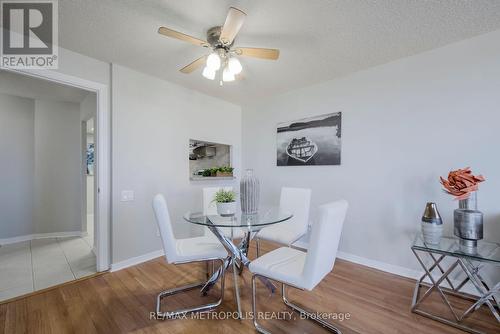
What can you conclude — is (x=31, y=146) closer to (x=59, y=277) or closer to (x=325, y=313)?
(x=59, y=277)

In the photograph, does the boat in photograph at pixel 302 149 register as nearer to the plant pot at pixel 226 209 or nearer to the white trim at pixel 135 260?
the plant pot at pixel 226 209

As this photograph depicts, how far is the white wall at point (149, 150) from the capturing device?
2.58m

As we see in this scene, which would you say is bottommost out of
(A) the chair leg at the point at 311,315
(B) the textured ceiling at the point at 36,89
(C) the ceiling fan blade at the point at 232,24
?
(A) the chair leg at the point at 311,315

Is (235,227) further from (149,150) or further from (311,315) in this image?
(149,150)

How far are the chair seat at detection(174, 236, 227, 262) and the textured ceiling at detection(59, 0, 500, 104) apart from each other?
1.92 m

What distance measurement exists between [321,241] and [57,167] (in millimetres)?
4543

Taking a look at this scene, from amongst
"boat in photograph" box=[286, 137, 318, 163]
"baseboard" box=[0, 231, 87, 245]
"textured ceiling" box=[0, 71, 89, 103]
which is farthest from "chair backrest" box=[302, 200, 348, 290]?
"baseboard" box=[0, 231, 87, 245]

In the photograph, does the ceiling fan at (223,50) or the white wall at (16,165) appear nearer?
the ceiling fan at (223,50)

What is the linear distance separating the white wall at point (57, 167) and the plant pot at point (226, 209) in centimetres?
334

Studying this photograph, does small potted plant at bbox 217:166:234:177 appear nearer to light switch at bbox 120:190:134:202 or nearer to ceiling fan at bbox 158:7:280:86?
light switch at bbox 120:190:134:202

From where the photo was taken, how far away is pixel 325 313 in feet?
5.77

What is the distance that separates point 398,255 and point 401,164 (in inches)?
39.6

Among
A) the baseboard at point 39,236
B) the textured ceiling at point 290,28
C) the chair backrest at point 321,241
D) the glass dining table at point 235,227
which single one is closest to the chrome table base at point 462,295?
the chair backrest at point 321,241

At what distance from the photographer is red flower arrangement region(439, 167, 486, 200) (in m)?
1.75
